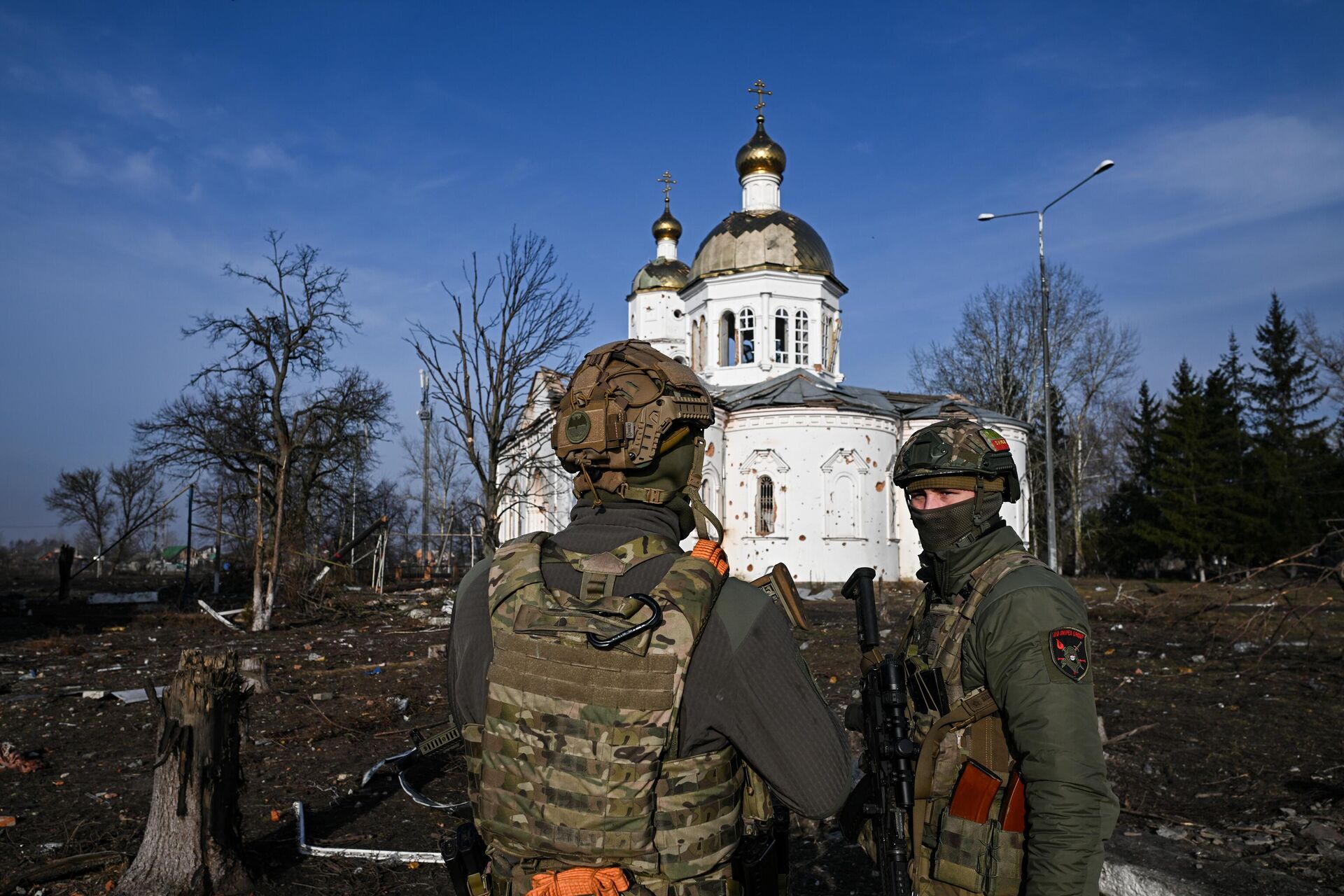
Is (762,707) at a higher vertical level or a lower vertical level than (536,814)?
higher

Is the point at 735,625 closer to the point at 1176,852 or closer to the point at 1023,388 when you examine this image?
the point at 1176,852

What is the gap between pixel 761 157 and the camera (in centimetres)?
3058

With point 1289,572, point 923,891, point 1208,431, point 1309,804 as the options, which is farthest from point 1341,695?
point 1208,431

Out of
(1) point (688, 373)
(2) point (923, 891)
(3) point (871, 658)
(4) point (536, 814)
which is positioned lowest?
(2) point (923, 891)

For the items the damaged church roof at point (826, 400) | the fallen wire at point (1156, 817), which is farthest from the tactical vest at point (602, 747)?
the damaged church roof at point (826, 400)

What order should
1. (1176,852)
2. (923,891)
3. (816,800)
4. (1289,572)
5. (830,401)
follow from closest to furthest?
(816,800), (923,891), (1176,852), (830,401), (1289,572)

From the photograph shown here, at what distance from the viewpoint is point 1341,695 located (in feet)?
31.0

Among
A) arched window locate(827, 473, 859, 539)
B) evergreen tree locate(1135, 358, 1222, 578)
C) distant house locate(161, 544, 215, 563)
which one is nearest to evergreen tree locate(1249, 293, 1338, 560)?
evergreen tree locate(1135, 358, 1222, 578)

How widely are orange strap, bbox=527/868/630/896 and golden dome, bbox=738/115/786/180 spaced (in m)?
31.0

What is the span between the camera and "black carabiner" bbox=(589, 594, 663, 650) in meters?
1.97

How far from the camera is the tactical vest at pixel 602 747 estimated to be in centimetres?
199

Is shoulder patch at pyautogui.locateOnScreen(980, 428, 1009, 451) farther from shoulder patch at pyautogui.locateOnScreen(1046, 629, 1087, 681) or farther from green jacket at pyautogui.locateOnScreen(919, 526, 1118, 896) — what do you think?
shoulder patch at pyautogui.locateOnScreen(1046, 629, 1087, 681)

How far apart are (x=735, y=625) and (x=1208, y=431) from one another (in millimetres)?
40991

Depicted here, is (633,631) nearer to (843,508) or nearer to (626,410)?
(626,410)
